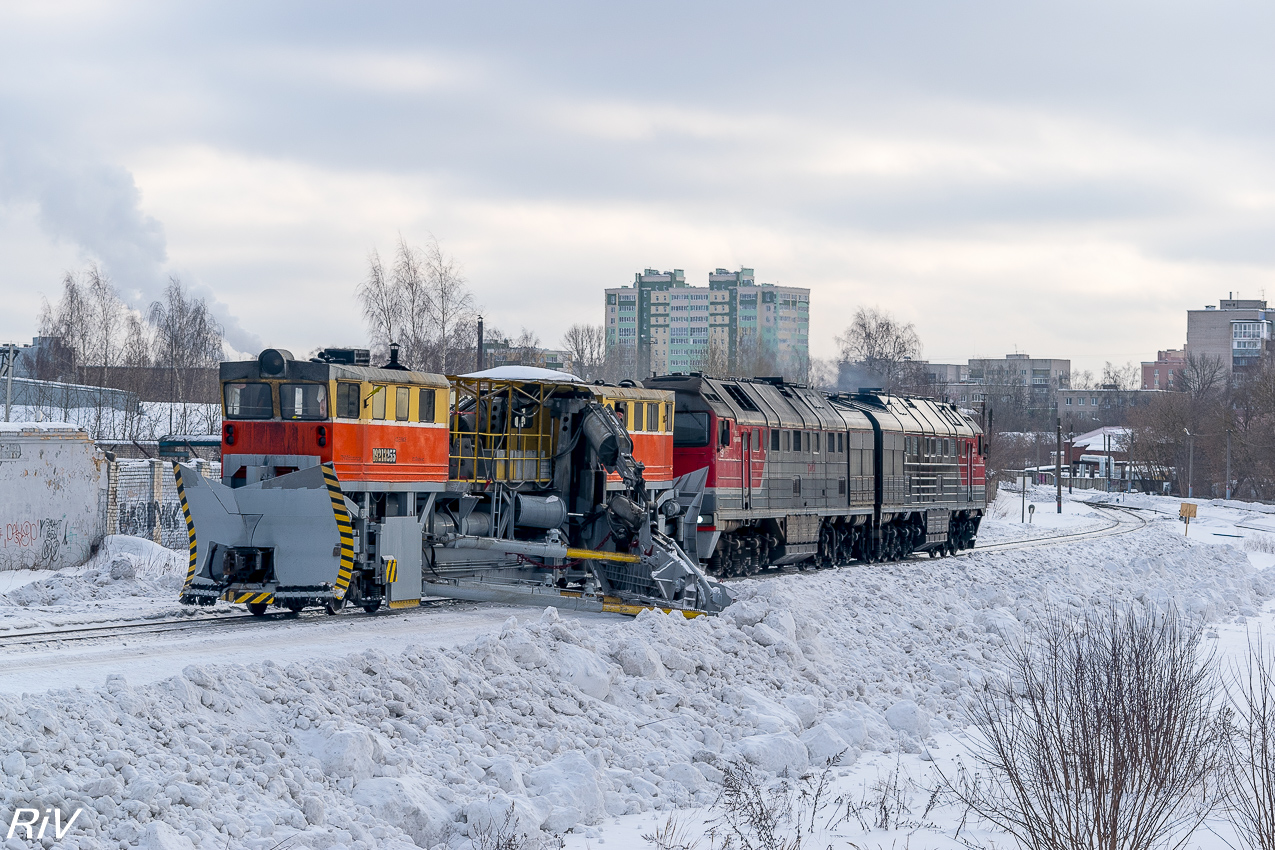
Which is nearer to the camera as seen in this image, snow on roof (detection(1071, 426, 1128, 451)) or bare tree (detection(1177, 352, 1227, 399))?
bare tree (detection(1177, 352, 1227, 399))

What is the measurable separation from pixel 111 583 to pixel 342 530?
584cm

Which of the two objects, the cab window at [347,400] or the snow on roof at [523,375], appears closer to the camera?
the cab window at [347,400]

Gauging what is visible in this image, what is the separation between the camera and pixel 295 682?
10.6 m

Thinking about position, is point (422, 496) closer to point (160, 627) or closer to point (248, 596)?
point (248, 596)

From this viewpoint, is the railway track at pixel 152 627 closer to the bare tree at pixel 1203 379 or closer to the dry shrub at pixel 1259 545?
the dry shrub at pixel 1259 545

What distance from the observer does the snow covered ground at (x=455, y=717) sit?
8.45 m

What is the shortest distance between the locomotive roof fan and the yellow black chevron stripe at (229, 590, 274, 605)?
295 centimetres

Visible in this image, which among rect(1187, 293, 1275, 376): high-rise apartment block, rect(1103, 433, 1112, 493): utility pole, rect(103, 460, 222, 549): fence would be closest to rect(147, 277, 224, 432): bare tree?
rect(103, 460, 222, 549): fence

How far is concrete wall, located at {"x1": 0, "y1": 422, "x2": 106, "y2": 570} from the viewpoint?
2272cm

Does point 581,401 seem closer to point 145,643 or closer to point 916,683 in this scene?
point 916,683

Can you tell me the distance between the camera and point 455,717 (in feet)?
36.3

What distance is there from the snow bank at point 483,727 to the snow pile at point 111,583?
6.46 metres

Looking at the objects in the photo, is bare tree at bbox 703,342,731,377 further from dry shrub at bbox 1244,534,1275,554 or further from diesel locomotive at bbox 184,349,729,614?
diesel locomotive at bbox 184,349,729,614

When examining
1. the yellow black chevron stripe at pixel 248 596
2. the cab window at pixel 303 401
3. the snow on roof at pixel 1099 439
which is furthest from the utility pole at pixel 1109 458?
the yellow black chevron stripe at pixel 248 596
